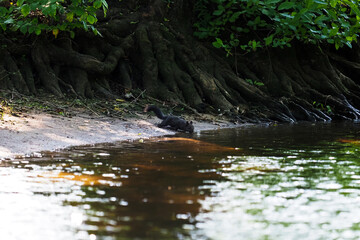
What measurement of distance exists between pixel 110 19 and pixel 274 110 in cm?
554

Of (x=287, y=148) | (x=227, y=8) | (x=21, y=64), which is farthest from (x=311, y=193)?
(x=227, y=8)

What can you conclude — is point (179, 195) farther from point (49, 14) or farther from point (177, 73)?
point (177, 73)

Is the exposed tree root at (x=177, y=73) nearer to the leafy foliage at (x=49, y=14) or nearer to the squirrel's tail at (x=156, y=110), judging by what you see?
the leafy foliage at (x=49, y=14)

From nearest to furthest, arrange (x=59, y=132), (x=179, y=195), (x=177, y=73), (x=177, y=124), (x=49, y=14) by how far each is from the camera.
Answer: (x=179, y=195) → (x=59, y=132) → (x=49, y=14) → (x=177, y=124) → (x=177, y=73)

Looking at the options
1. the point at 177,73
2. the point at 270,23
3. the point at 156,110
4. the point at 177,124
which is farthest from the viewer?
the point at 270,23

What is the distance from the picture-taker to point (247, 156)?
21.6 feet

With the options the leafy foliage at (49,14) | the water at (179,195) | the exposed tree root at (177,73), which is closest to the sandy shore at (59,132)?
the water at (179,195)

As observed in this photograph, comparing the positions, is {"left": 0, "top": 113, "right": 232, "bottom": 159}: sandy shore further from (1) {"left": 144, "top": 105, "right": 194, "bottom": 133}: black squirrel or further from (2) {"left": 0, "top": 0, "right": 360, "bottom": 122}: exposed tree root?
(2) {"left": 0, "top": 0, "right": 360, "bottom": 122}: exposed tree root

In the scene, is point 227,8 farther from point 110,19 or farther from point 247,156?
point 247,156

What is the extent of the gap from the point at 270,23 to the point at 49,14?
8.96m

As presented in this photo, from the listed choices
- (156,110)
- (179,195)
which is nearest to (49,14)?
(156,110)

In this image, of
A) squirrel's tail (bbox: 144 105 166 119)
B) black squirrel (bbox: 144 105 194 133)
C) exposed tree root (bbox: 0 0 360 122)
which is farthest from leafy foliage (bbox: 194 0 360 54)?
black squirrel (bbox: 144 105 194 133)

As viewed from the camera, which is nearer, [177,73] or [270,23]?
[177,73]

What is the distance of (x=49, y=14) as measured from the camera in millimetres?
8297
